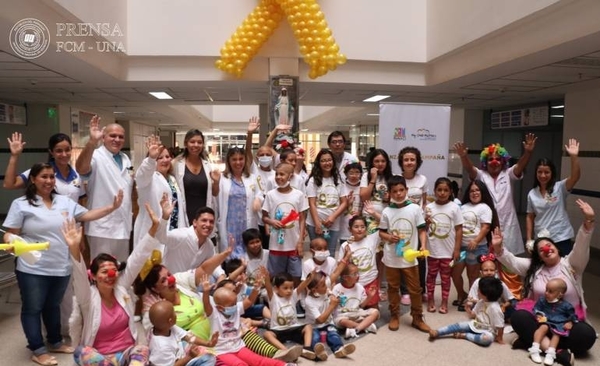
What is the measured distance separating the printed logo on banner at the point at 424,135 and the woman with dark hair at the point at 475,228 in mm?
1140

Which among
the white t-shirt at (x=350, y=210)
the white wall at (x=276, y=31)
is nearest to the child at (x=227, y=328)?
the white t-shirt at (x=350, y=210)

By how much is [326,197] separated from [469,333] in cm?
174

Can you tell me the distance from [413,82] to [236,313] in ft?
17.1

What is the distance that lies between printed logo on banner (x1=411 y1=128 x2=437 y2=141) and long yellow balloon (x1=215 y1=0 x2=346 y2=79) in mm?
1437

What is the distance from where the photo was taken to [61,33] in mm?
4574

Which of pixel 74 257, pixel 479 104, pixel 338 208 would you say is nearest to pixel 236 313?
pixel 74 257

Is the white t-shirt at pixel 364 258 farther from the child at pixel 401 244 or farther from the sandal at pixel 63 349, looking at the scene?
the sandal at pixel 63 349

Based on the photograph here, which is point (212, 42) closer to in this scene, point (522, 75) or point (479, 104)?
point (522, 75)

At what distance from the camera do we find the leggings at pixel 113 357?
93.7 inches

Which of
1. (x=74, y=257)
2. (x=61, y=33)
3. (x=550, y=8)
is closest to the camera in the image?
(x=74, y=257)

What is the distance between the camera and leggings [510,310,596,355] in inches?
123

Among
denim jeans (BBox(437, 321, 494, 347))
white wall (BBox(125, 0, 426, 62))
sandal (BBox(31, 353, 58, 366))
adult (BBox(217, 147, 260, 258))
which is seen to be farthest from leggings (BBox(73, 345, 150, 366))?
white wall (BBox(125, 0, 426, 62))

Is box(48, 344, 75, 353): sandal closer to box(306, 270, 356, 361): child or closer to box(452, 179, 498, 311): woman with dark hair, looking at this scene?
box(306, 270, 356, 361): child

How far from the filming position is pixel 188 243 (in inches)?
127
